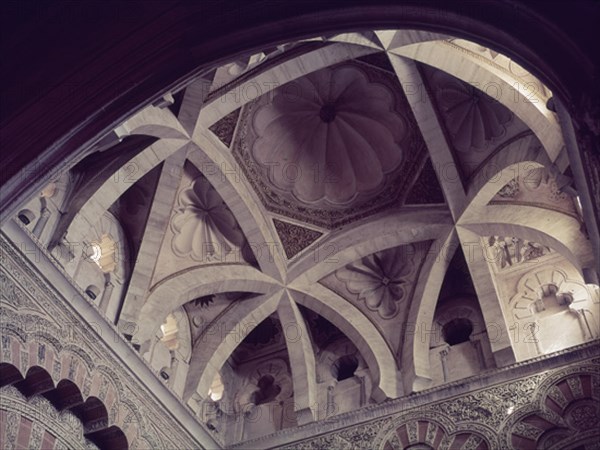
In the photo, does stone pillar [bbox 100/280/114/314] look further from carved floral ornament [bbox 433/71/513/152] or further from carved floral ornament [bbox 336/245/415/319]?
carved floral ornament [bbox 433/71/513/152]

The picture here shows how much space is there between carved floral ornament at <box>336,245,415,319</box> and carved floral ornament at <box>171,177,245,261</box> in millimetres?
1844

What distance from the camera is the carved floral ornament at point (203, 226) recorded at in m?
11.0

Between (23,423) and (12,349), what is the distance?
84 centimetres

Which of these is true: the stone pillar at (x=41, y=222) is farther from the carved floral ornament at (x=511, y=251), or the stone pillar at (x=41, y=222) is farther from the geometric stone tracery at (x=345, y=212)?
the carved floral ornament at (x=511, y=251)

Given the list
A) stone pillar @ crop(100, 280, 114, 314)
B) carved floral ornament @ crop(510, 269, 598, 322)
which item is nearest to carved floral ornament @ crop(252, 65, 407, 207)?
carved floral ornament @ crop(510, 269, 598, 322)

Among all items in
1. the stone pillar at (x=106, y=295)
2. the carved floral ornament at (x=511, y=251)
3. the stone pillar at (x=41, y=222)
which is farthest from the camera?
the carved floral ornament at (x=511, y=251)

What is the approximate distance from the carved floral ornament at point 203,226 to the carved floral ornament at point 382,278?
1844 mm

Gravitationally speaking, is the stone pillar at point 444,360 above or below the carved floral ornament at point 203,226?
Answer: below

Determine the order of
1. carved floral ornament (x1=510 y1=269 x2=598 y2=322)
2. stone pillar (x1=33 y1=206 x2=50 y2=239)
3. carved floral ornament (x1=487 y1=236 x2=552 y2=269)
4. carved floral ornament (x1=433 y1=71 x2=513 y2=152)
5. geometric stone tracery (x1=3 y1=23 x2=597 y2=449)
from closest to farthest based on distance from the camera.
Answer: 1. stone pillar (x1=33 y1=206 x2=50 y2=239)
2. carved floral ornament (x1=510 y1=269 x2=598 y2=322)
3. carved floral ornament (x1=433 y1=71 x2=513 y2=152)
4. geometric stone tracery (x1=3 y1=23 x2=597 y2=449)
5. carved floral ornament (x1=487 y1=236 x2=552 y2=269)

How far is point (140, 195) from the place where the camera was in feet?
34.9

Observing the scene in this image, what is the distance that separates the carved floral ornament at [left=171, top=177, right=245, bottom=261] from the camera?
11.0 meters

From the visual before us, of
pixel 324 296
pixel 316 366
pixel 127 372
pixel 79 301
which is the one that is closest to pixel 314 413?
pixel 316 366

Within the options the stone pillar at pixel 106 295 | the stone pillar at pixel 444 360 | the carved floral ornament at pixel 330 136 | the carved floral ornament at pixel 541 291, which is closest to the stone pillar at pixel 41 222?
the stone pillar at pixel 106 295

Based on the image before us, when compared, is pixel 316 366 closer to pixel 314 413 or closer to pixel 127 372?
pixel 314 413
